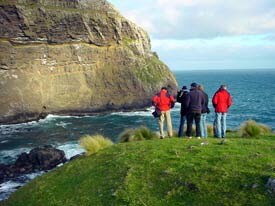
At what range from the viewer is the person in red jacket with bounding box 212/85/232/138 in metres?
17.5

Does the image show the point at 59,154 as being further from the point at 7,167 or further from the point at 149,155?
the point at 149,155

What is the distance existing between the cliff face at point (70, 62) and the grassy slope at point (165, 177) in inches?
1927

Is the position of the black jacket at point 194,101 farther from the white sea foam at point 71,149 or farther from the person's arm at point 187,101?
the white sea foam at point 71,149

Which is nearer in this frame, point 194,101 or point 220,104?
point 194,101

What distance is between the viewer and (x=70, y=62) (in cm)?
7138

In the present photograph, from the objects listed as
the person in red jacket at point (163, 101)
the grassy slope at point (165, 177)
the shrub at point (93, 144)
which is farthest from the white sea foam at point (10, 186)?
the person in red jacket at point (163, 101)

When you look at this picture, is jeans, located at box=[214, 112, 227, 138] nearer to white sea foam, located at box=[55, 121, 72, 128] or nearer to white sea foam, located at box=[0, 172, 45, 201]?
white sea foam, located at box=[0, 172, 45, 201]

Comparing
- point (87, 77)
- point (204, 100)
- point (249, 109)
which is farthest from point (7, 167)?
point (249, 109)

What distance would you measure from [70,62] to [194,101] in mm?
57072

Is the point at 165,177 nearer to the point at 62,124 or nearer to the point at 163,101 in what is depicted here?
the point at 163,101

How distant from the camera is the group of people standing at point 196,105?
16641 millimetres

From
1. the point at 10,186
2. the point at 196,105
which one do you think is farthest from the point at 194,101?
the point at 10,186

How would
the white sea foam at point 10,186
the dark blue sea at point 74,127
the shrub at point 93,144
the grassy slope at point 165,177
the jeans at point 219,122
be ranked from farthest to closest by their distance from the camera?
the dark blue sea at point 74,127, the white sea foam at point 10,186, the jeans at point 219,122, the shrub at point 93,144, the grassy slope at point 165,177

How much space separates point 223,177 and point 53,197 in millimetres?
5008
